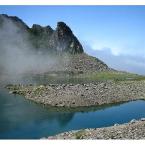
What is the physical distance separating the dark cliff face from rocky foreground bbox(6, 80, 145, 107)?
63586 mm

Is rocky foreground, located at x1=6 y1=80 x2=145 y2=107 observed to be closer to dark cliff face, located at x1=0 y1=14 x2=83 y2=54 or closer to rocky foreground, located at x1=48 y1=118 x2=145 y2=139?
rocky foreground, located at x1=48 y1=118 x2=145 y2=139

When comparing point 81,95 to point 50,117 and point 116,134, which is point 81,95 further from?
point 116,134

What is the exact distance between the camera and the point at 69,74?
369ft

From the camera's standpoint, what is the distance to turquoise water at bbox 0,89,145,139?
32.0m

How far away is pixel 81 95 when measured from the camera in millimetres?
47062

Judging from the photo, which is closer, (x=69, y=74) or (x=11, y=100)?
(x=11, y=100)

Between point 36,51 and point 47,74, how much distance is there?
1281 inches

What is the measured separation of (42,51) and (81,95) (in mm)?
92620

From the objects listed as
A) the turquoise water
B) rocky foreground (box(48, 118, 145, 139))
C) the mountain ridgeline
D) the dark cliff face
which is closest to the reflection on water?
the turquoise water

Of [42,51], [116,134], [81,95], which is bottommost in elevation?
[116,134]

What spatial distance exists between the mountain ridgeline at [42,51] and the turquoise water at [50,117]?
212ft

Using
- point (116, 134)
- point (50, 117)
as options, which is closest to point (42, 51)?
point (50, 117)
